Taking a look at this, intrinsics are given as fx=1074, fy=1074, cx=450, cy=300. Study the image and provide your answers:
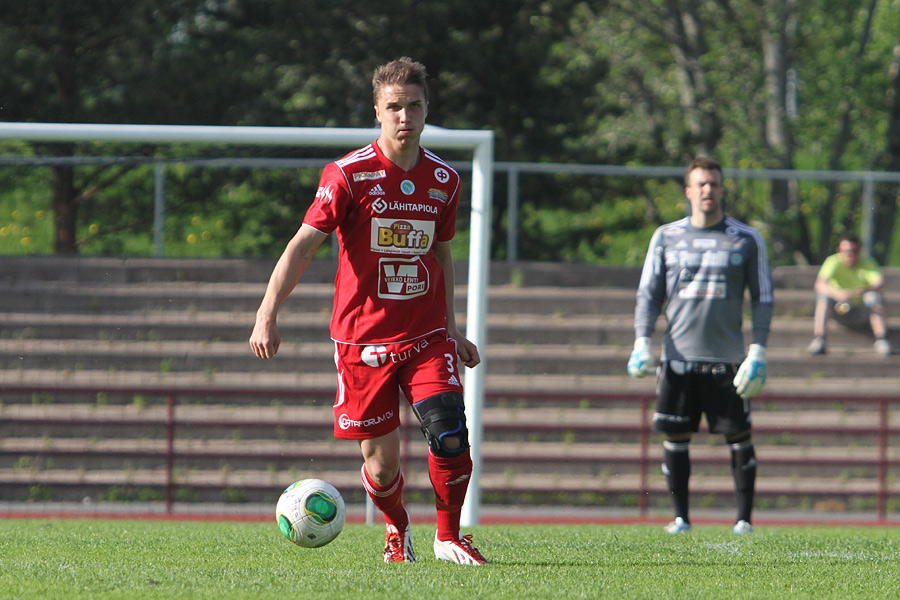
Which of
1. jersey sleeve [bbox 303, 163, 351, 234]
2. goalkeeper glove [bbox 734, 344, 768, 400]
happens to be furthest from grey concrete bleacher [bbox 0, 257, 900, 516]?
jersey sleeve [bbox 303, 163, 351, 234]

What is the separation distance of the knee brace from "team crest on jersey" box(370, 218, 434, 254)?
1.99 feet

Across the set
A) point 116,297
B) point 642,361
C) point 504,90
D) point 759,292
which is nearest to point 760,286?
point 759,292

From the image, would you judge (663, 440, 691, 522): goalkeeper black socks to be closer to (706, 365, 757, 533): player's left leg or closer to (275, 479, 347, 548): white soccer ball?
(706, 365, 757, 533): player's left leg

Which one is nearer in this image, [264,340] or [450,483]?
[264,340]

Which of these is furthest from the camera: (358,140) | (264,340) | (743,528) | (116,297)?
(116,297)

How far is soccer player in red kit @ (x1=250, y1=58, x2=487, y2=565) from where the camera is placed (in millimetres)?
4191

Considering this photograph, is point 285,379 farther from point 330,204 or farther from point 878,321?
point 330,204

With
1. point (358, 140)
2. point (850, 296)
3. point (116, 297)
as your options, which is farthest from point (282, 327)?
point (850, 296)

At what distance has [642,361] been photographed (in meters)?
5.92

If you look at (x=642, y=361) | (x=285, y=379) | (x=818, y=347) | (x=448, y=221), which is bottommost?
(x=285, y=379)

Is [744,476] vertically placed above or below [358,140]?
below

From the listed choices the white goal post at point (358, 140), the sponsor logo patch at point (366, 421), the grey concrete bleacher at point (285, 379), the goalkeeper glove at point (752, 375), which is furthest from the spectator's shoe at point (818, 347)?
the sponsor logo patch at point (366, 421)

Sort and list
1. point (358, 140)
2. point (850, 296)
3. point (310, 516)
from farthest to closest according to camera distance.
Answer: point (850, 296) → point (358, 140) → point (310, 516)

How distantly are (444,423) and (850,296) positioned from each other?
9358 mm
